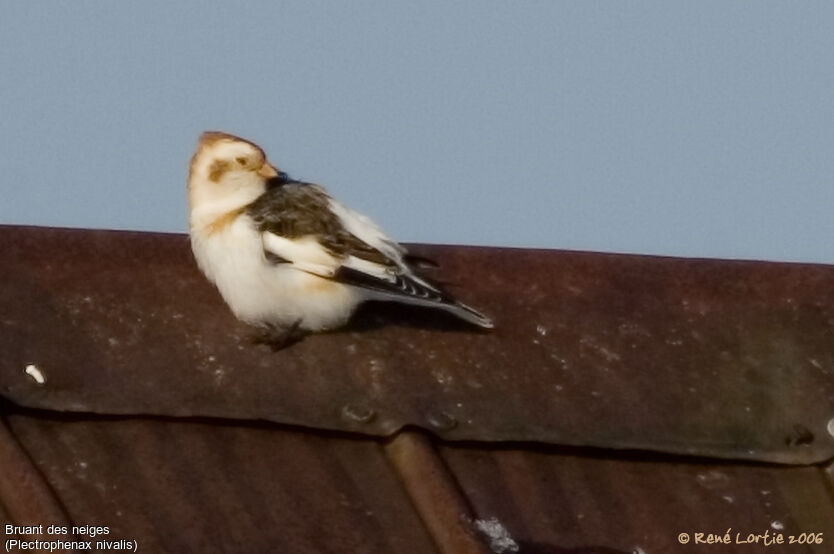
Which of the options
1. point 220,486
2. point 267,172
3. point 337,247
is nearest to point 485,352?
point 337,247

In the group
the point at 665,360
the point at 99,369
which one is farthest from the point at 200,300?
the point at 665,360

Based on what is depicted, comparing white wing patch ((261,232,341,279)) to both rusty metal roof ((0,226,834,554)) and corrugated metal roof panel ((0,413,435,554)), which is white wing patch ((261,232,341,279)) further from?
corrugated metal roof panel ((0,413,435,554))

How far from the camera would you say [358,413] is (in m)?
5.11

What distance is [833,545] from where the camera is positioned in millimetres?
4809

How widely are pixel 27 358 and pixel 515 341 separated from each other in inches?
58.8

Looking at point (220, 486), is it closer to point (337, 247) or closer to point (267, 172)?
point (337, 247)

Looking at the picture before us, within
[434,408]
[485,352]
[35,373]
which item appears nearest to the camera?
[35,373]

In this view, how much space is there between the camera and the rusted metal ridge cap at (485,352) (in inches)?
202

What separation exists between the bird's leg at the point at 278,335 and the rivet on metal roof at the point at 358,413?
0.44 meters

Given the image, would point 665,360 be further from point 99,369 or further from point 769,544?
point 99,369

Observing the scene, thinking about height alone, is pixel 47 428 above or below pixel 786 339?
below

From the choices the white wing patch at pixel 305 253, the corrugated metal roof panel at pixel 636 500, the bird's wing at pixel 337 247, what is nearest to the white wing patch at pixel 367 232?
the bird's wing at pixel 337 247

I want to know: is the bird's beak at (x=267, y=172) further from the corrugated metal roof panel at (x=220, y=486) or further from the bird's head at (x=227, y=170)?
the corrugated metal roof panel at (x=220, y=486)

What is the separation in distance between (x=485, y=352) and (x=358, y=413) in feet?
1.99
